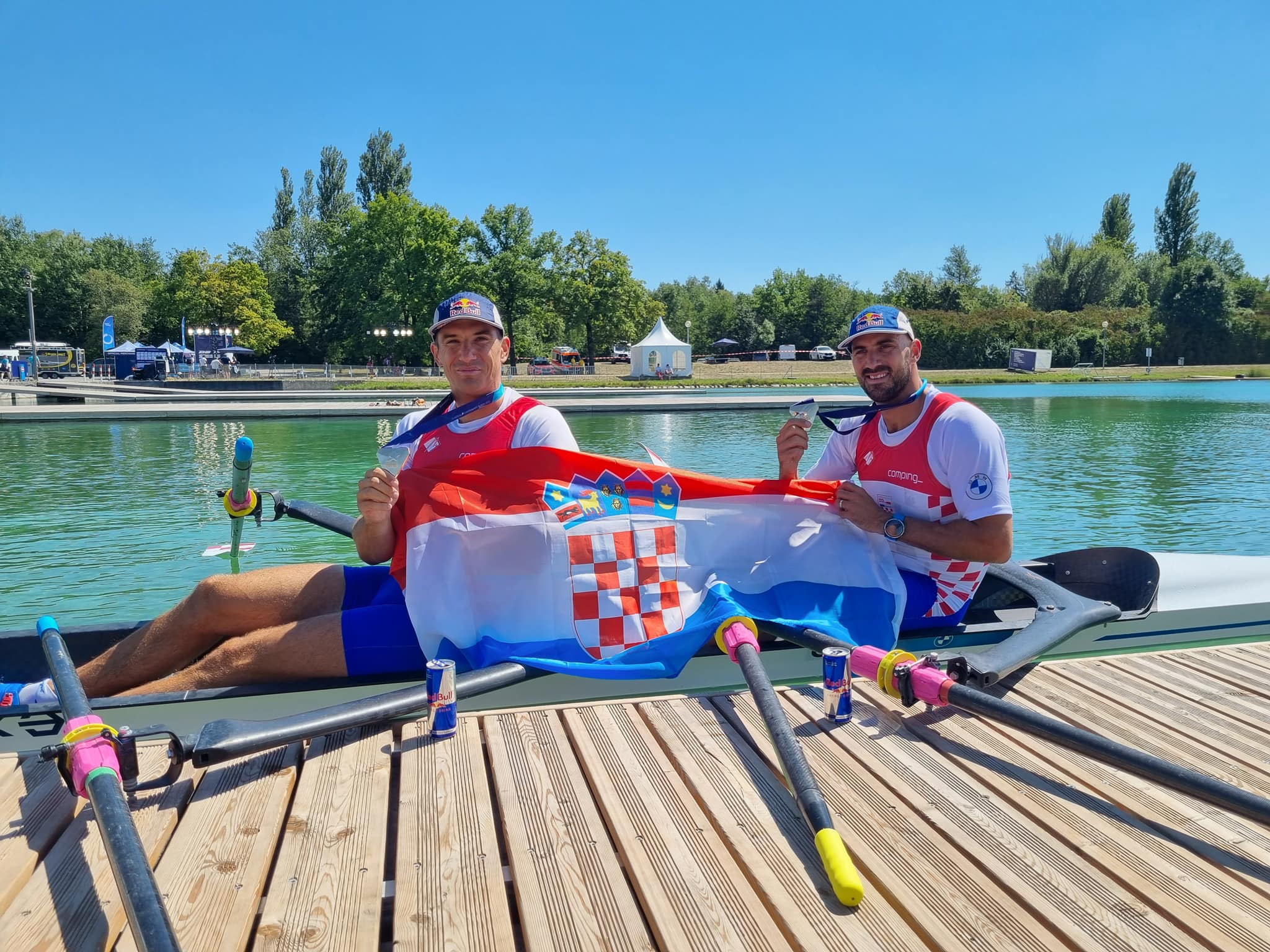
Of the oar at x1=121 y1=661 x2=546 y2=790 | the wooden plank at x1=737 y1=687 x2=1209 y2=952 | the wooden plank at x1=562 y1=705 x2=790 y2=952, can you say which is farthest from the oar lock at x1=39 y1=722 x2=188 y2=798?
the wooden plank at x1=737 y1=687 x2=1209 y2=952

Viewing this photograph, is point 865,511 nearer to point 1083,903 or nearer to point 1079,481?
point 1083,903

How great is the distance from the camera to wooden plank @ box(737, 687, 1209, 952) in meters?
2.21

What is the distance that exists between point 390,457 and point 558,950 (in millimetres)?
1843

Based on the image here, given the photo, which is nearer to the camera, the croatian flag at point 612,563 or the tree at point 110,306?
the croatian flag at point 612,563

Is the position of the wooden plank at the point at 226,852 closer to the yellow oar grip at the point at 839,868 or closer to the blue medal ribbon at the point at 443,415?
the blue medal ribbon at the point at 443,415

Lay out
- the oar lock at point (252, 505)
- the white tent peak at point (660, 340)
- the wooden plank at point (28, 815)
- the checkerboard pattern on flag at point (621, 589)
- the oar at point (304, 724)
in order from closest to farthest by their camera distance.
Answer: the wooden plank at point (28, 815)
the oar at point (304, 724)
the checkerboard pattern on flag at point (621, 589)
the oar lock at point (252, 505)
the white tent peak at point (660, 340)

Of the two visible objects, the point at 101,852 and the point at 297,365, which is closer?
the point at 101,852

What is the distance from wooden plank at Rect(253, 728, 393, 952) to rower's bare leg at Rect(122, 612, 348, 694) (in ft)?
1.07

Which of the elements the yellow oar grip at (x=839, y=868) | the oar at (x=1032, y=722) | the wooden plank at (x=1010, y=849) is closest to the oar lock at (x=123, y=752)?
the yellow oar grip at (x=839, y=868)

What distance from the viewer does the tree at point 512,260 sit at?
167 feet

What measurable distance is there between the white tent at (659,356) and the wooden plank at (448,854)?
45090 millimetres

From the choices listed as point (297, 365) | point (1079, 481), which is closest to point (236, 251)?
point (297, 365)

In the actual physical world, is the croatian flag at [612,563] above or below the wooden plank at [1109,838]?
above

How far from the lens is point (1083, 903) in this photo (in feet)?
7.63
